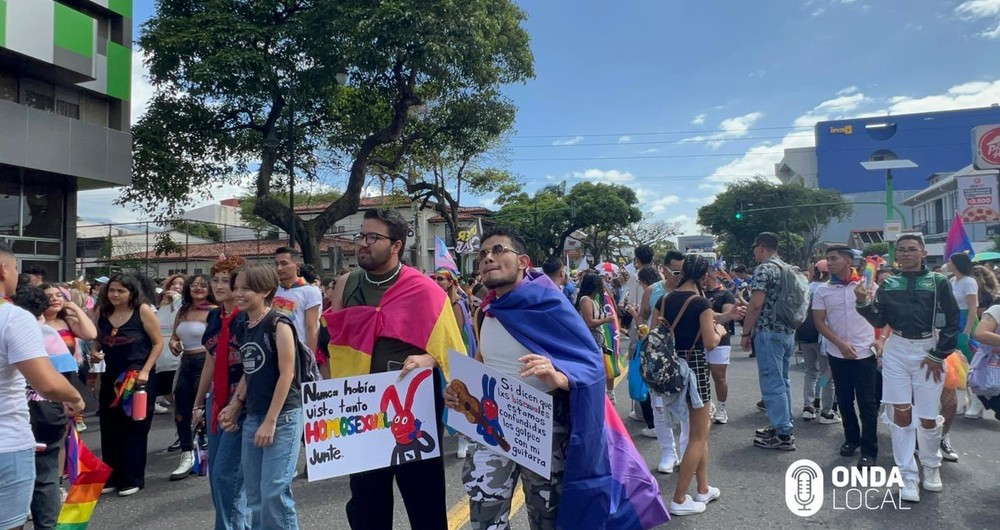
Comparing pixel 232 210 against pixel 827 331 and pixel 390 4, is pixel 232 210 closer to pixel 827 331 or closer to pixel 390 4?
pixel 390 4

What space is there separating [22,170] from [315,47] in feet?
27.7

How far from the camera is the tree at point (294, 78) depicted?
615 inches

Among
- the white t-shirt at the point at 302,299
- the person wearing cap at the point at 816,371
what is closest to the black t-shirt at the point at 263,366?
the white t-shirt at the point at 302,299

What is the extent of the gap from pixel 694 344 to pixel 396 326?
2.53m

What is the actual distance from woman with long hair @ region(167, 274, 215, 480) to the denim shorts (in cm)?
265

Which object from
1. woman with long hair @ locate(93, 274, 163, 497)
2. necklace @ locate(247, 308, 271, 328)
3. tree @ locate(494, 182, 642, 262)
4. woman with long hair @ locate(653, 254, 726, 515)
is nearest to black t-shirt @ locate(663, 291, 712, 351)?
woman with long hair @ locate(653, 254, 726, 515)

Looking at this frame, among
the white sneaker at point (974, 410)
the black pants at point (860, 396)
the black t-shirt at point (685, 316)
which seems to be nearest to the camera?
the black t-shirt at point (685, 316)

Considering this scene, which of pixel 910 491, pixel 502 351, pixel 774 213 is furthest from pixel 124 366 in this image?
pixel 774 213

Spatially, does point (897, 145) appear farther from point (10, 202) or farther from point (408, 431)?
point (408, 431)

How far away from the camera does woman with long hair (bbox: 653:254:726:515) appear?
14.1 ft

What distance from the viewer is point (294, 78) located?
16.9 meters

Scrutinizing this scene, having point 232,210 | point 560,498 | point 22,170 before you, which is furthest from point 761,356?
point 232,210

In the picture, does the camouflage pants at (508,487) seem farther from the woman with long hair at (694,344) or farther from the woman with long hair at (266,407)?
the woman with long hair at (694,344)

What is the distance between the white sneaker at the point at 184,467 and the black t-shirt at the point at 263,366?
107 inches
